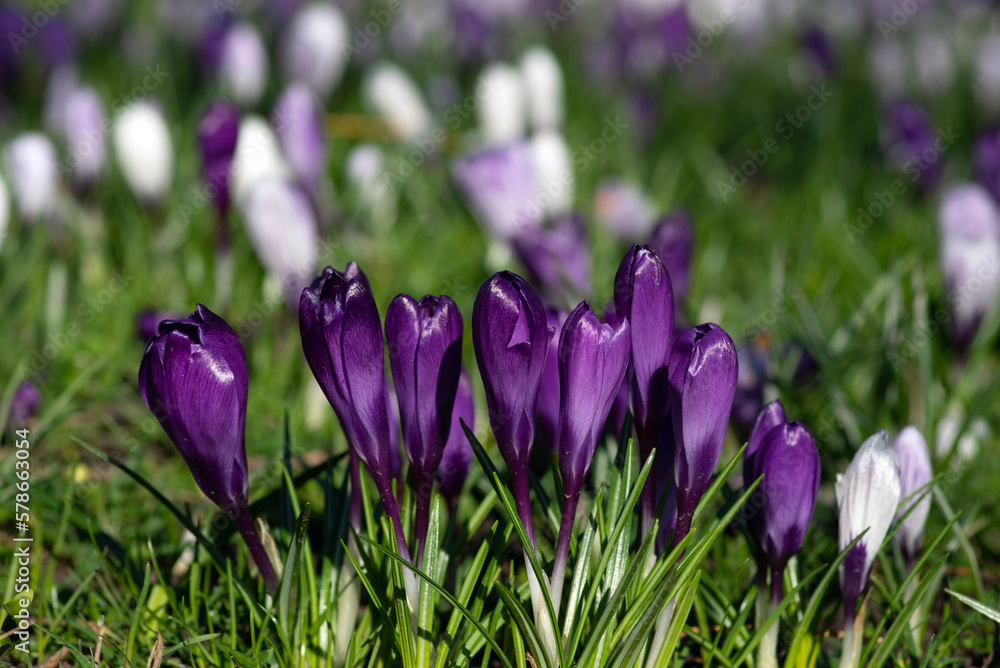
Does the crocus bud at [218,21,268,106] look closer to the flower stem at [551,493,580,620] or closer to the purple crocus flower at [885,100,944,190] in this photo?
the purple crocus flower at [885,100,944,190]

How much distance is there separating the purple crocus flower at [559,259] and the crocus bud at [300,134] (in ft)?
2.16

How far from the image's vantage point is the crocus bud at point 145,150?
8.66ft

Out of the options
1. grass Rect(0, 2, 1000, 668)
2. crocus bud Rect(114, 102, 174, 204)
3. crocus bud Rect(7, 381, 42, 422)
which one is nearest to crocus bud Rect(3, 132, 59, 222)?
grass Rect(0, 2, 1000, 668)

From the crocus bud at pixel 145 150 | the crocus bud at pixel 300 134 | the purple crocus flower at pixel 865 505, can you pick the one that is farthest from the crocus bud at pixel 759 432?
the crocus bud at pixel 145 150

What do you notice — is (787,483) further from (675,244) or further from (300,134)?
(300,134)

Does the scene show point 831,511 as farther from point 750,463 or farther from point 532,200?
point 532,200

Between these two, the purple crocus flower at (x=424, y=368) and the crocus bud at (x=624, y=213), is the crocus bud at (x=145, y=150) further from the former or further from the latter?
the purple crocus flower at (x=424, y=368)

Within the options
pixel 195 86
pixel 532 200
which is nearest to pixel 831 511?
pixel 532 200

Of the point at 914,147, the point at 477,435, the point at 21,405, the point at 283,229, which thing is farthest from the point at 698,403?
the point at 914,147

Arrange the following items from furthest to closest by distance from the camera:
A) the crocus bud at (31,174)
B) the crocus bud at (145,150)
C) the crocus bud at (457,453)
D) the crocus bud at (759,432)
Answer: the crocus bud at (145,150) < the crocus bud at (31,174) < the crocus bud at (457,453) < the crocus bud at (759,432)

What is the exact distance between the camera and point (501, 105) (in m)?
3.28

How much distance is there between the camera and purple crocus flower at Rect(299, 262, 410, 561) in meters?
1.13

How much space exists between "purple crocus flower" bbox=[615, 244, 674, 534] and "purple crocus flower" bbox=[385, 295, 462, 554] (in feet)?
0.74

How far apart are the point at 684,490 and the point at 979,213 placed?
1574 millimetres
